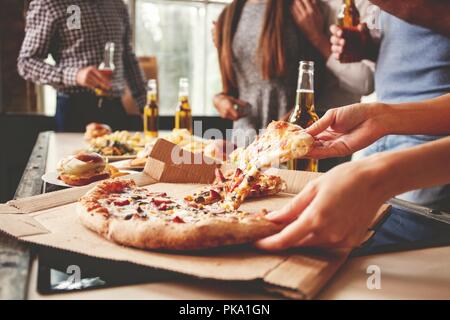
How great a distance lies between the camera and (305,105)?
1667 millimetres

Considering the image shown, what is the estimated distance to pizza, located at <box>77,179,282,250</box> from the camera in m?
0.88

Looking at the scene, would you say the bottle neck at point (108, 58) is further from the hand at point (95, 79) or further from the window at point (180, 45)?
the window at point (180, 45)

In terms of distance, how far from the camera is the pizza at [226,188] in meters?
1.26

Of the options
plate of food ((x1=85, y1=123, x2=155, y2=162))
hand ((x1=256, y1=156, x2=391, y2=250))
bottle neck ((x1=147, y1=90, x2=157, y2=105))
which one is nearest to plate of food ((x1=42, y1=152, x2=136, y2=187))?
plate of food ((x1=85, y1=123, x2=155, y2=162))

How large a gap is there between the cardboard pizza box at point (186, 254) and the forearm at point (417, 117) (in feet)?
0.72

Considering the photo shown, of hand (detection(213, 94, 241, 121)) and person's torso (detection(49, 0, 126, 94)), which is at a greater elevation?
person's torso (detection(49, 0, 126, 94))

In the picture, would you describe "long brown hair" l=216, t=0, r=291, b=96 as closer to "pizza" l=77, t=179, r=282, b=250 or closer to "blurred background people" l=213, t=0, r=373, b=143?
"blurred background people" l=213, t=0, r=373, b=143

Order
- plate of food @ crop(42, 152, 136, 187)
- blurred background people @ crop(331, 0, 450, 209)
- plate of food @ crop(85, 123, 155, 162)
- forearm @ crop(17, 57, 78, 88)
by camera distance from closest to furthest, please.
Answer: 1. plate of food @ crop(42, 152, 136, 187)
2. blurred background people @ crop(331, 0, 450, 209)
3. plate of food @ crop(85, 123, 155, 162)
4. forearm @ crop(17, 57, 78, 88)

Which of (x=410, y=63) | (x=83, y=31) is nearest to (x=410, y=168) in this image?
(x=410, y=63)

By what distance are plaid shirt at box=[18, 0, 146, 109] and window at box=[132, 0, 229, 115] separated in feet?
6.72

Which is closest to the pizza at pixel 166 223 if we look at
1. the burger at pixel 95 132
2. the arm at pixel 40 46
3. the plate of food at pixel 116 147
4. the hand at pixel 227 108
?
the plate of food at pixel 116 147

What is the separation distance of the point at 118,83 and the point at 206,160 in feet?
6.99

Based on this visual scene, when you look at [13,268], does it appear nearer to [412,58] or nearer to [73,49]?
[412,58]

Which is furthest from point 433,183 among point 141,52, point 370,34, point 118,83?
point 141,52
